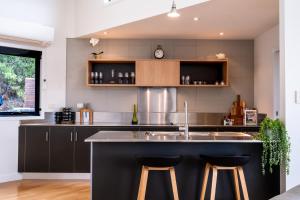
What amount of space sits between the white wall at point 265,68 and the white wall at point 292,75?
5.63 feet

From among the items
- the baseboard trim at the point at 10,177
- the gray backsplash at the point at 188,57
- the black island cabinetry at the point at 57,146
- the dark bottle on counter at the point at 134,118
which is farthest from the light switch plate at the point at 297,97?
the baseboard trim at the point at 10,177

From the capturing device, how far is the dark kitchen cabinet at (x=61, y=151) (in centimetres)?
502

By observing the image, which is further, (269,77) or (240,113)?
(240,113)

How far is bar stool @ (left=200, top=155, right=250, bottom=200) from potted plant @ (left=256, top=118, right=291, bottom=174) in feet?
0.84

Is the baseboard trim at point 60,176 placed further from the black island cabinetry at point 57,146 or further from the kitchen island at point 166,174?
the kitchen island at point 166,174

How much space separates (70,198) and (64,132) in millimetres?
1285

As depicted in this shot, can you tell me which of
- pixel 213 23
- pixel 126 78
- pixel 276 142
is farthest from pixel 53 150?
pixel 276 142

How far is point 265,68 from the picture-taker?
512cm

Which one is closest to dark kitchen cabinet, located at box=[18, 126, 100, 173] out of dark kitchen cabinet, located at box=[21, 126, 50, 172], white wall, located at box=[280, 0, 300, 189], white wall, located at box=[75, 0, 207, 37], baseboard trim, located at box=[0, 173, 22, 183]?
dark kitchen cabinet, located at box=[21, 126, 50, 172]

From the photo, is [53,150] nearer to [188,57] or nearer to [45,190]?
[45,190]

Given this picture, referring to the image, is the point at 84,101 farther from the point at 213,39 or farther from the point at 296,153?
the point at 296,153

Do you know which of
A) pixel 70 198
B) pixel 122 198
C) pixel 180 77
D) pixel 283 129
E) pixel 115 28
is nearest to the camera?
pixel 283 129

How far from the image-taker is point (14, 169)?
5070mm

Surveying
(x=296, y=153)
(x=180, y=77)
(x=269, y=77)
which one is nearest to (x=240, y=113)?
(x=269, y=77)
